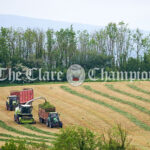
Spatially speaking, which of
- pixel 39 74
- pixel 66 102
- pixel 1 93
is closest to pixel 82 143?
pixel 66 102

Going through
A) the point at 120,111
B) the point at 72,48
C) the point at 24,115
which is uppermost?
the point at 72,48

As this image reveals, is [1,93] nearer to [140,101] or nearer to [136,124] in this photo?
[140,101]

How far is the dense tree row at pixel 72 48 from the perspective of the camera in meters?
65.3

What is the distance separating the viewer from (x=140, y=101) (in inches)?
1660

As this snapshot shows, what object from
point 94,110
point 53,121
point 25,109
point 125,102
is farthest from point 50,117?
point 125,102

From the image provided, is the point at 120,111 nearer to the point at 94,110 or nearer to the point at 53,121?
the point at 94,110

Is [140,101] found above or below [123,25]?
below

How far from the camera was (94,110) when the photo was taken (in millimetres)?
37844

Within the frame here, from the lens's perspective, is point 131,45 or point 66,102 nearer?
point 66,102

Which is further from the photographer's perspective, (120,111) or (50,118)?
(120,111)

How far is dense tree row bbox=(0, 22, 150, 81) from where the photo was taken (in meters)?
65.3

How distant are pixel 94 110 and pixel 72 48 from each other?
34.7 meters

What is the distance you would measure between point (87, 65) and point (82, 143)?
48614 mm

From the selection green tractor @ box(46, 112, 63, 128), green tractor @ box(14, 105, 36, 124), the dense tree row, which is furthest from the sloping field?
the dense tree row
